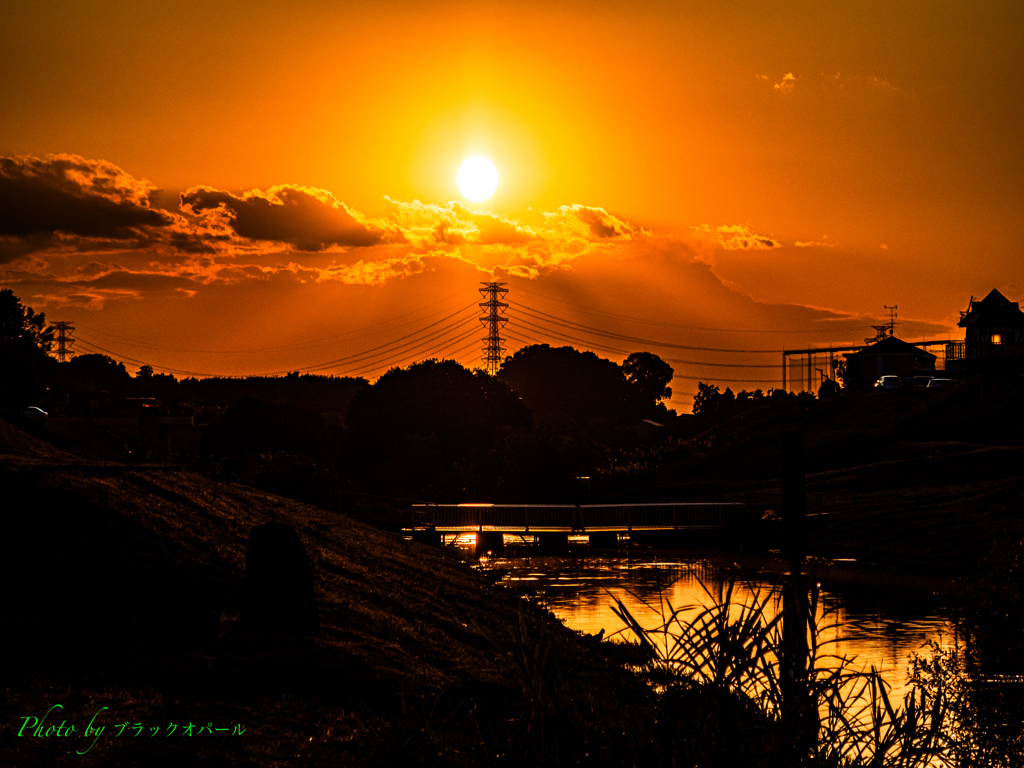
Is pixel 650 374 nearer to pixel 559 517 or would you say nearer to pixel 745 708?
pixel 559 517

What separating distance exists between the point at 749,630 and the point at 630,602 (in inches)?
1123

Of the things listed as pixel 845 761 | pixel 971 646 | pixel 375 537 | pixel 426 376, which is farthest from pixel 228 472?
pixel 426 376

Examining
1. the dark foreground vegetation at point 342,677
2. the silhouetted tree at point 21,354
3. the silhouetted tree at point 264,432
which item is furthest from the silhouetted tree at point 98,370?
the dark foreground vegetation at point 342,677

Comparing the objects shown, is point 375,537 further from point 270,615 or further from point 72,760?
point 72,760

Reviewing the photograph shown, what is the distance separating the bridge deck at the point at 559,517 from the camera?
52906mm

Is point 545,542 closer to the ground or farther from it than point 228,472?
closer to the ground

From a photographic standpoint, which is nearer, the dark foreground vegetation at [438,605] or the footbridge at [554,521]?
the dark foreground vegetation at [438,605]

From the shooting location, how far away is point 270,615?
16094mm

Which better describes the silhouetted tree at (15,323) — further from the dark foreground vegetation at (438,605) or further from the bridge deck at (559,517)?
the bridge deck at (559,517)

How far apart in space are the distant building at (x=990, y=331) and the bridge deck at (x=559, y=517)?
53.2 meters

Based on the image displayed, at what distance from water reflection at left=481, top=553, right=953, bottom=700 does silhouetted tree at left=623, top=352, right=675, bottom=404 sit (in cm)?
10613

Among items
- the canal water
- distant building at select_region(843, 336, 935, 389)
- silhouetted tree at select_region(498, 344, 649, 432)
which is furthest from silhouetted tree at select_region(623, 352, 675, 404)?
the canal water

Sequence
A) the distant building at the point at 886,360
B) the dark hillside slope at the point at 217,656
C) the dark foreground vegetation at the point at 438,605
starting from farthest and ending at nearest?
the distant building at the point at 886,360
the dark hillside slope at the point at 217,656
the dark foreground vegetation at the point at 438,605

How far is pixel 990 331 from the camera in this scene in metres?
98.7
